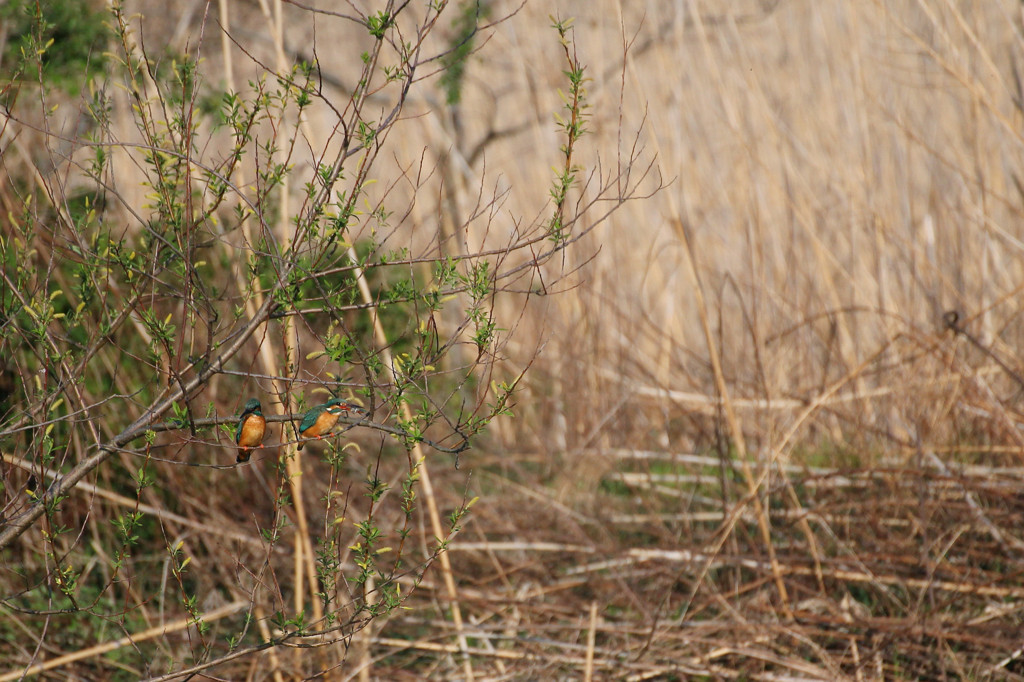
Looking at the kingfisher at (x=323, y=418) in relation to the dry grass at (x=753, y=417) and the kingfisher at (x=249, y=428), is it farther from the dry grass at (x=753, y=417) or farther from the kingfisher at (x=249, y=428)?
the dry grass at (x=753, y=417)

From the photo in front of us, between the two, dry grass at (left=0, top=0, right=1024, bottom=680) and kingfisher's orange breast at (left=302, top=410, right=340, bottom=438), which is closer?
kingfisher's orange breast at (left=302, top=410, right=340, bottom=438)

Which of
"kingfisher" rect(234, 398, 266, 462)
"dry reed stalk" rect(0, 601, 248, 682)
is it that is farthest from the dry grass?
"kingfisher" rect(234, 398, 266, 462)

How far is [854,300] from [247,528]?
2.29m

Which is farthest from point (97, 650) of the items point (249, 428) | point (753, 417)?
point (753, 417)

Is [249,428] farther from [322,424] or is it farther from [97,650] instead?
[97,650]

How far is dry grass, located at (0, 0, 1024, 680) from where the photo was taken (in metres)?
2.40

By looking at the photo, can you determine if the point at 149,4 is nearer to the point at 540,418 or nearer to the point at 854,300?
the point at 540,418

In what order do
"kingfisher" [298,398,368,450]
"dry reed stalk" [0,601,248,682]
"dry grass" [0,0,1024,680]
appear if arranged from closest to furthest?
"kingfisher" [298,398,368,450], "dry reed stalk" [0,601,248,682], "dry grass" [0,0,1024,680]

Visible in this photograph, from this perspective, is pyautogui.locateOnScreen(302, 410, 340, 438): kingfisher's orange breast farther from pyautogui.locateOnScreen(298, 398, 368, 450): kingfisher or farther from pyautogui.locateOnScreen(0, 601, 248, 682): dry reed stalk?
pyautogui.locateOnScreen(0, 601, 248, 682): dry reed stalk

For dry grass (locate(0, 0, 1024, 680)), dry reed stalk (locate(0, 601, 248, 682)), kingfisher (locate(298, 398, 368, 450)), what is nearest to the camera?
kingfisher (locate(298, 398, 368, 450))

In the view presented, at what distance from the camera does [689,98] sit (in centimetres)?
441

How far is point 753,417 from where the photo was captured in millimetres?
3375

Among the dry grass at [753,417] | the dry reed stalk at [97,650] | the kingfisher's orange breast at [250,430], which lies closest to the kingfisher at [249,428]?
the kingfisher's orange breast at [250,430]

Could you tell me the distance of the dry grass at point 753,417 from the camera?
240cm
